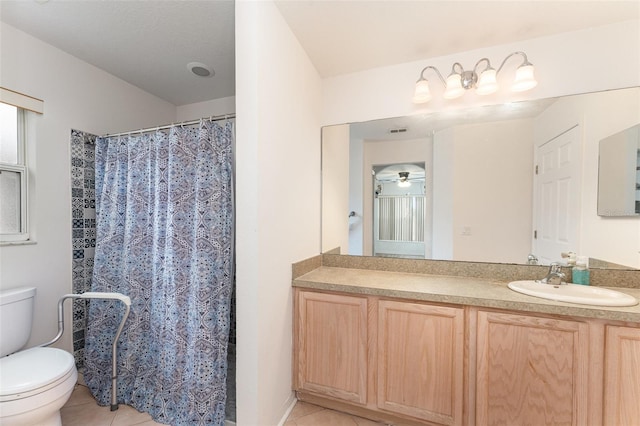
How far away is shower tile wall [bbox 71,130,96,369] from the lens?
76.1 inches

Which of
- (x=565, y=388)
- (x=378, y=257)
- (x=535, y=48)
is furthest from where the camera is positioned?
(x=378, y=257)

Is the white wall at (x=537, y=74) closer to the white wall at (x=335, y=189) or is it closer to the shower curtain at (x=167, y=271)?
the white wall at (x=335, y=189)

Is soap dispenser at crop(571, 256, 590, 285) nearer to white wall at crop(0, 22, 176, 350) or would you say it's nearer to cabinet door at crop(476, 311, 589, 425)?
cabinet door at crop(476, 311, 589, 425)

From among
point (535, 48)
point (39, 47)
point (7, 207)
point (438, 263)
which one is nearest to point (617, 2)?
point (535, 48)

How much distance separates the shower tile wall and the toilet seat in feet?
1.61

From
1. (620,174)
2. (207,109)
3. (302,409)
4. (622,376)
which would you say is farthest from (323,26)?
(302,409)

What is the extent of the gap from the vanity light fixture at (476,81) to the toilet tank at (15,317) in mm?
2745

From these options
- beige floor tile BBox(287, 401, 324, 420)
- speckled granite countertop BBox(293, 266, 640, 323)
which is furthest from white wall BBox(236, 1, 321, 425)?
speckled granite countertop BBox(293, 266, 640, 323)

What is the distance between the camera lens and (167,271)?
5.31 ft

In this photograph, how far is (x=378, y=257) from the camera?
200 centimetres

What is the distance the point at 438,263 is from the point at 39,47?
3058mm

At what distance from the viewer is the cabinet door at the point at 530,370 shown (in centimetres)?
119

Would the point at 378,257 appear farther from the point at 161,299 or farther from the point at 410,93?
the point at 161,299

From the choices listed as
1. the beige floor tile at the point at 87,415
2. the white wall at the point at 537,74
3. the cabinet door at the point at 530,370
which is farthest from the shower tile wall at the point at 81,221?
the cabinet door at the point at 530,370
